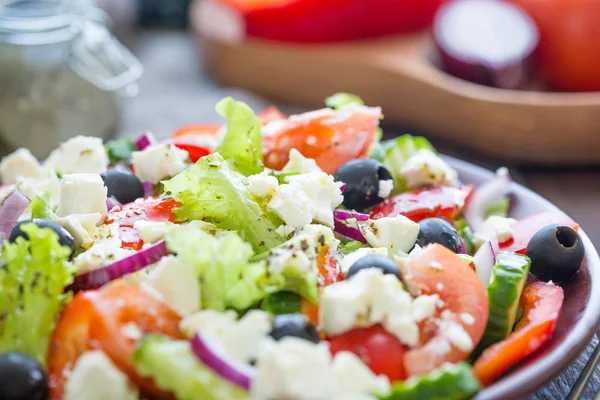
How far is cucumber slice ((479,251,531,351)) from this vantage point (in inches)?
65.4

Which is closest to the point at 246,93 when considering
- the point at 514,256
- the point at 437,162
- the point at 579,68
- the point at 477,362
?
the point at 579,68

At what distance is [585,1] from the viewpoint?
372cm

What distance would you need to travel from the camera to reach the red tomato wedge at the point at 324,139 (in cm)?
224

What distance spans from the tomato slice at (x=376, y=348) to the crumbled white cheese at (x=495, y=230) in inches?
24.8

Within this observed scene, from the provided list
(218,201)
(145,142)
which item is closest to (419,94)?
(145,142)

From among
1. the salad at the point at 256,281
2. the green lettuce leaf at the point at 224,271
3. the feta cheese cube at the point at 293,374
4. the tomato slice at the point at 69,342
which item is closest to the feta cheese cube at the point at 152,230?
the salad at the point at 256,281

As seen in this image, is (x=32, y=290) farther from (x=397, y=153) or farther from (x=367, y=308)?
(x=397, y=153)

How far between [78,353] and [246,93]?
108 inches

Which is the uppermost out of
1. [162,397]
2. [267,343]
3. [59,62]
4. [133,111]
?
[267,343]

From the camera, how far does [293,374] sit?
1274 mm

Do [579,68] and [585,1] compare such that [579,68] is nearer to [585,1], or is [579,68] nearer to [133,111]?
[585,1]

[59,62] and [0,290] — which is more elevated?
[0,290]

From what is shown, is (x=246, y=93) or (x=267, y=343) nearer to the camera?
(x=267, y=343)

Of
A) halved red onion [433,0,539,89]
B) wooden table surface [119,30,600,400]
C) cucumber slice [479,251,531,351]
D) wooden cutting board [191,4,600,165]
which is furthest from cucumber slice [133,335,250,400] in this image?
halved red onion [433,0,539,89]
